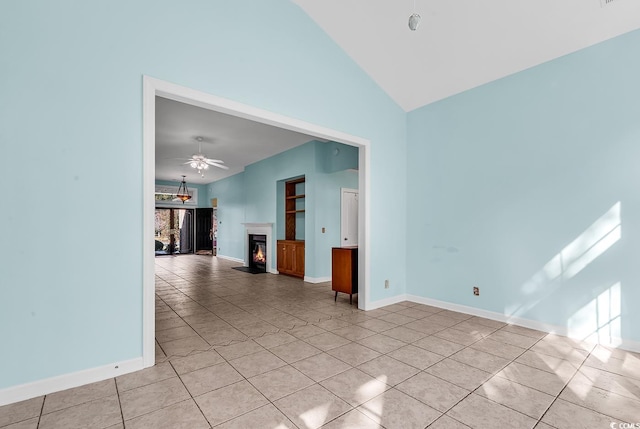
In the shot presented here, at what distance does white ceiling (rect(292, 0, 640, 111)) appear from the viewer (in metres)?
3.01

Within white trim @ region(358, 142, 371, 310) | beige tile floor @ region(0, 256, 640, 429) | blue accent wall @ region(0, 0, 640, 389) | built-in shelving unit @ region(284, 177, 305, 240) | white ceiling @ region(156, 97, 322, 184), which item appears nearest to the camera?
beige tile floor @ region(0, 256, 640, 429)

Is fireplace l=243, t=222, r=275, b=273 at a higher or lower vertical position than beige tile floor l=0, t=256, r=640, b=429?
higher

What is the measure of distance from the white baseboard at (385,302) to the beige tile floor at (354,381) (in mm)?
494

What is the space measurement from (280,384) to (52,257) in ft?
6.38

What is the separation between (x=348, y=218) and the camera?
7.02m

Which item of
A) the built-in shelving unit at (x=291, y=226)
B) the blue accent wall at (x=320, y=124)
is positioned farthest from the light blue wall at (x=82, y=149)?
the built-in shelving unit at (x=291, y=226)

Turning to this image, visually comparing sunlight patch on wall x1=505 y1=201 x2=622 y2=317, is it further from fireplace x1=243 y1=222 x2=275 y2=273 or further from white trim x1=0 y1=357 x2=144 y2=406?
fireplace x1=243 y1=222 x2=275 y2=273

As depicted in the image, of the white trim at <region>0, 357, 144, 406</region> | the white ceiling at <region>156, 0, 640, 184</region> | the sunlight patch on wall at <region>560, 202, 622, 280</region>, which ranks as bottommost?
the white trim at <region>0, 357, 144, 406</region>

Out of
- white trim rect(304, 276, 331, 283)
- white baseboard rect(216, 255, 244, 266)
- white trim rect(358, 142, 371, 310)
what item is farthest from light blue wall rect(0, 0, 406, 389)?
white baseboard rect(216, 255, 244, 266)

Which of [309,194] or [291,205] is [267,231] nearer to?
[291,205]

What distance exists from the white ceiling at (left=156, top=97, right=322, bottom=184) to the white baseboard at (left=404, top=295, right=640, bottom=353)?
12.9ft

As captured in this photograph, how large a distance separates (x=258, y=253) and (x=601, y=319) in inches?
Result: 283

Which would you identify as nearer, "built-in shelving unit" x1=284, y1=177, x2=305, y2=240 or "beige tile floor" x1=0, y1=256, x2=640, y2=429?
"beige tile floor" x1=0, y1=256, x2=640, y2=429

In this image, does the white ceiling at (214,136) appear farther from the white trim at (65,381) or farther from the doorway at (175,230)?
the doorway at (175,230)
